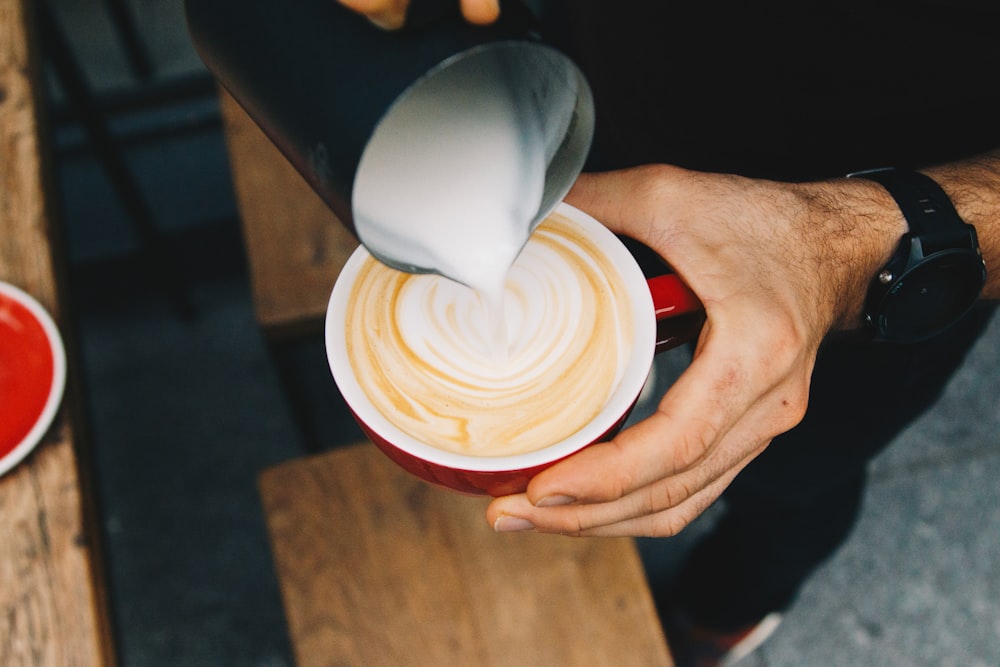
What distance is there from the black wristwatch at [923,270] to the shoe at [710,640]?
862 millimetres

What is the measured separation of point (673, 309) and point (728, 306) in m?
0.06

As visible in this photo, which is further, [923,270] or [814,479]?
[814,479]

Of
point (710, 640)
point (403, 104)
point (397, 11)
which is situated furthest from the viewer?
point (710, 640)

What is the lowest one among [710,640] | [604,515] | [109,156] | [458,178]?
[710,640]

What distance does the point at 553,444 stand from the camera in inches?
28.0

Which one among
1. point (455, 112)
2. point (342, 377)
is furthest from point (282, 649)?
→ point (455, 112)

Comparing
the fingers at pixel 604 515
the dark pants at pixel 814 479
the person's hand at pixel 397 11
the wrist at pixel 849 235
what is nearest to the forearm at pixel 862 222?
the wrist at pixel 849 235

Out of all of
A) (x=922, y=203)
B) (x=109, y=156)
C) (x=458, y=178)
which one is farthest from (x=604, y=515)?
(x=109, y=156)

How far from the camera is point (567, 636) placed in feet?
3.51

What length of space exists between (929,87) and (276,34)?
0.66 metres

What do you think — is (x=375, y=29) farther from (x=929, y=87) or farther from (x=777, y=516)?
(x=777, y=516)

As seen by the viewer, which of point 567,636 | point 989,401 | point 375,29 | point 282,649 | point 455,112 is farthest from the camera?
point 989,401

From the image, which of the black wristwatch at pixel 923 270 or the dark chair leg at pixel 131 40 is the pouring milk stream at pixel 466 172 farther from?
the dark chair leg at pixel 131 40

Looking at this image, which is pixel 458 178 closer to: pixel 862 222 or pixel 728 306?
pixel 728 306
